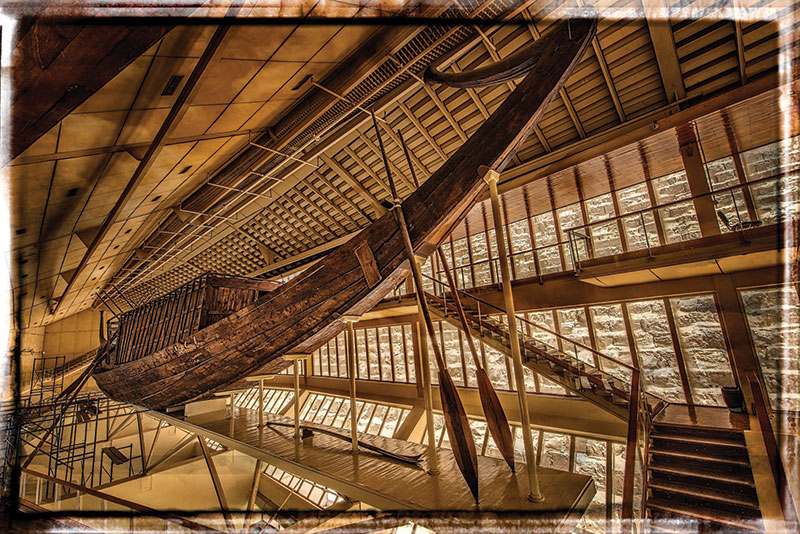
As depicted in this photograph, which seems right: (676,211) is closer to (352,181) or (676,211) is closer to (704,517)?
(704,517)

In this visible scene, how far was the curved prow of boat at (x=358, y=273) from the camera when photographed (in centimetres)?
245

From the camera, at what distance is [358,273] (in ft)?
10.2

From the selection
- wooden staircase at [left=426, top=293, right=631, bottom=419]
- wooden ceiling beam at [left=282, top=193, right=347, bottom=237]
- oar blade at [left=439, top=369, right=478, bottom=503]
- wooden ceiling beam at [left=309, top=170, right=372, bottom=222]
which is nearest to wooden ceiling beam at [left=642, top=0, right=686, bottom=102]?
wooden staircase at [left=426, top=293, right=631, bottom=419]

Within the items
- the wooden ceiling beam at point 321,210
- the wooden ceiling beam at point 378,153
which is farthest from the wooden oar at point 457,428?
the wooden ceiling beam at point 321,210

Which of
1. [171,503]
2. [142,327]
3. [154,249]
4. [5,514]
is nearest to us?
[5,514]

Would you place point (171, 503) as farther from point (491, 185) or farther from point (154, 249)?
point (491, 185)

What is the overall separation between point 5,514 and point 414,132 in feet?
26.2

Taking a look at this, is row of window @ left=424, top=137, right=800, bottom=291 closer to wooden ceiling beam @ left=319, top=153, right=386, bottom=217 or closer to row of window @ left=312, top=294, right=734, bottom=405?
row of window @ left=312, top=294, right=734, bottom=405

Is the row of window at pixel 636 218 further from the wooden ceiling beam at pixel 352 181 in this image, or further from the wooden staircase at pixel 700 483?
the wooden staircase at pixel 700 483

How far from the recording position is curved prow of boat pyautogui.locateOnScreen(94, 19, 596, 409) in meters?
2.45

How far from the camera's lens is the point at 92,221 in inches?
207

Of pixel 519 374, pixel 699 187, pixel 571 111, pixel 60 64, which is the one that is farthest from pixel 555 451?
pixel 60 64

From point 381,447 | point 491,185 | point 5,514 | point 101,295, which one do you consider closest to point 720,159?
point 491,185

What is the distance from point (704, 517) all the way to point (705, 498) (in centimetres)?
26
